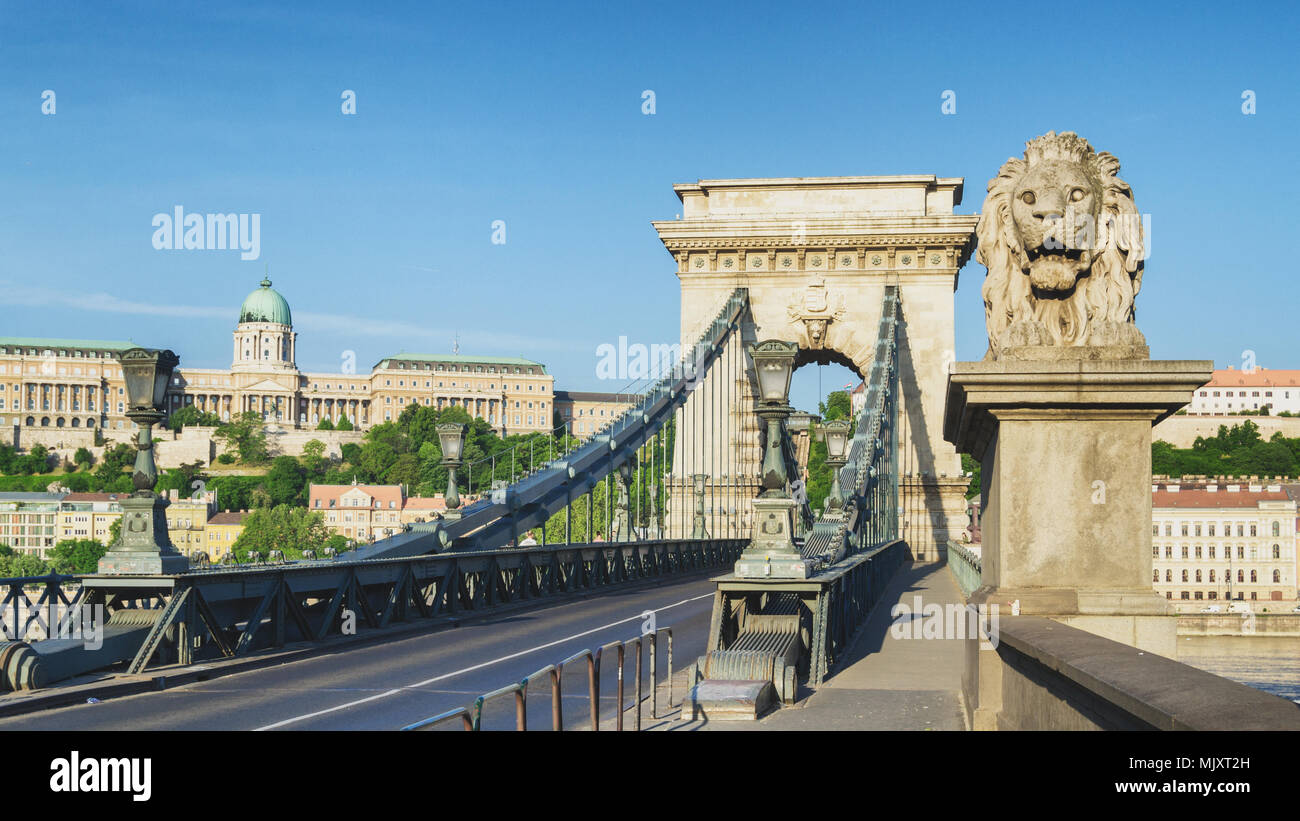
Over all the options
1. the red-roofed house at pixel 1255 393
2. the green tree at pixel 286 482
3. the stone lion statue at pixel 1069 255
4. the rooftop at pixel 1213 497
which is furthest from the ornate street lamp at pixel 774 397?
the red-roofed house at pixel 1255 393

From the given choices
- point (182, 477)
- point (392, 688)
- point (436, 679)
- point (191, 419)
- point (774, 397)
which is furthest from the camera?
point (191, 419)

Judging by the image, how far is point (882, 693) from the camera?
1253 centimetres

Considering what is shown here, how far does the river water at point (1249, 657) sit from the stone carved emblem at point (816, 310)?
16208 mm

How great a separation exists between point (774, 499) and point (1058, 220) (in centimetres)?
777

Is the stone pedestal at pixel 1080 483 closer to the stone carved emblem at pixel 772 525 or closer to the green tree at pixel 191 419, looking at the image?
the stone carved emblem at pixel 772 525

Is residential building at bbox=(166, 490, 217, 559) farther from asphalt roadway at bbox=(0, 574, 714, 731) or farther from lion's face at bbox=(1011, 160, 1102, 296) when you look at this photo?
lion's face at bbox=(1011, 160, 1102, 296)

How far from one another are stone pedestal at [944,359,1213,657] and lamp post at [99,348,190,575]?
353 inches

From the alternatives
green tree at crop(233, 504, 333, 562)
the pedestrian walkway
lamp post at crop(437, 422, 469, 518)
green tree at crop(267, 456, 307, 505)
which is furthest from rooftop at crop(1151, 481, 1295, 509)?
green tree at crop(267, 456, 307, 505)

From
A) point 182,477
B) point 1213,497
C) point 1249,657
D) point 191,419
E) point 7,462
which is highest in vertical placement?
point 191,419

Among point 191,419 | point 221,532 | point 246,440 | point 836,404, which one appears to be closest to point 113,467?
point 191,419

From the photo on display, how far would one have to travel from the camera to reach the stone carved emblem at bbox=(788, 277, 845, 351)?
49.9m

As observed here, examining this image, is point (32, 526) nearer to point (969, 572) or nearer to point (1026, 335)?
point (969, 572)
